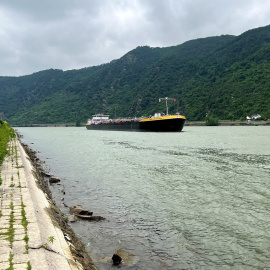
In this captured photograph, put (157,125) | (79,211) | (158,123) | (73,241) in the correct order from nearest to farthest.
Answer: (73,241)
(79,211)
(158,123)
(157,125)

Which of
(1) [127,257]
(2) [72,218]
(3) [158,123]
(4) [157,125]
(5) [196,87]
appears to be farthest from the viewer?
(5) [196,87]

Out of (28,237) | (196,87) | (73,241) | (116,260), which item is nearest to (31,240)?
(28,237)

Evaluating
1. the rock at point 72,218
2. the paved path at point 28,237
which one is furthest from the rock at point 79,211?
the paved path at point 28,237

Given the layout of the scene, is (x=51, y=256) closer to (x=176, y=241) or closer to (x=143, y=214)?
(x=176, y=241)

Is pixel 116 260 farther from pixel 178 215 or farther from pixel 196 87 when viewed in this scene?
pixel 196 87

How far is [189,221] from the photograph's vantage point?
8.81 meters

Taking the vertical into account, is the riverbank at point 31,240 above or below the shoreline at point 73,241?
above

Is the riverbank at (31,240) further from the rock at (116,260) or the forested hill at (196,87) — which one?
the forested hill at (196,87)

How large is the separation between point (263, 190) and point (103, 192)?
7639mm

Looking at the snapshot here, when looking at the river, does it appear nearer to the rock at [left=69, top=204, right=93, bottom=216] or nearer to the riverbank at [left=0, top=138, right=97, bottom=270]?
the rock at [left=69, top=204, right=93, bottom=216]

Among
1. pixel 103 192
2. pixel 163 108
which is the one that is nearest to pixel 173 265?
pixel 103 192

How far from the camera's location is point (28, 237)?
16.4 ft

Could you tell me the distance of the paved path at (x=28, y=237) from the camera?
4180 millimetres

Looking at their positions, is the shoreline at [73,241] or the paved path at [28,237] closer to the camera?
the paved path at [28,237]
